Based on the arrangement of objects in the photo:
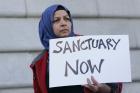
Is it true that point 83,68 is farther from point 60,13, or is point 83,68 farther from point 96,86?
point 60,13

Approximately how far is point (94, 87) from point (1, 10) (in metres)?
3.56

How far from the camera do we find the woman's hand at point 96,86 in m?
4.43

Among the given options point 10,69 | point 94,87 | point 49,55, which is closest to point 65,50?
point 49,55

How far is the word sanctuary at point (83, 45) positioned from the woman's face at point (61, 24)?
8cm

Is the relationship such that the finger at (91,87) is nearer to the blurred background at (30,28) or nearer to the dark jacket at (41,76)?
the dark jacket at (41,76)

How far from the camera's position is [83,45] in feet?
15.2

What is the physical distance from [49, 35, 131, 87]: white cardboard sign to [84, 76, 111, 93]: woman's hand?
0.17 feet

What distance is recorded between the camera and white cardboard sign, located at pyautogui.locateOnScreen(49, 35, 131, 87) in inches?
180

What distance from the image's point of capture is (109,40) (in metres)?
4.68

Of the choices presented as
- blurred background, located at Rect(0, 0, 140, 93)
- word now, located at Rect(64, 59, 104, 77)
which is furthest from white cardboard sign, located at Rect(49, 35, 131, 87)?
blurred background, located at Rect(0, 0, 140, 93)

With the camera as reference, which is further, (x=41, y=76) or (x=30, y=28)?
(x=30, y=28)

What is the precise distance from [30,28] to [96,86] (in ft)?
11.5

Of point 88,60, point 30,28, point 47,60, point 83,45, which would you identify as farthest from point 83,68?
point 30,28

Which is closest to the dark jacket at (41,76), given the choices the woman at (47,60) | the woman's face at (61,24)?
the woman at (47,60)
